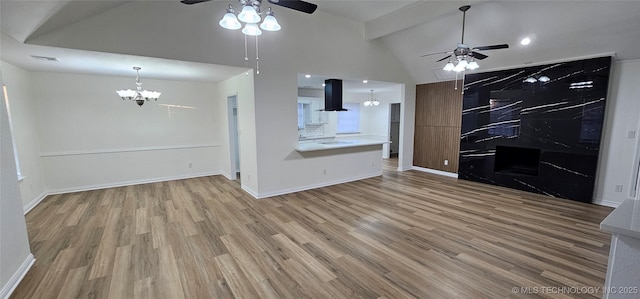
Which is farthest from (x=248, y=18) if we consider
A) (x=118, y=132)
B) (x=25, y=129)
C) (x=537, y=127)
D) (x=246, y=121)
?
(x=537, y=127)

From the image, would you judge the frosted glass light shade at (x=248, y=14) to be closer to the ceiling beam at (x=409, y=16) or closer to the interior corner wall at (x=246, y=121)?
the interior corner wall at (x=246, y=121)

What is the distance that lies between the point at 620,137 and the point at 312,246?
18.0 feet

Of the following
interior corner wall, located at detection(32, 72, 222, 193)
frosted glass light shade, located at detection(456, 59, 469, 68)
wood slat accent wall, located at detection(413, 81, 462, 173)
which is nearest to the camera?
frosted glass light shade, located at detection(456, 59, 469, 68)

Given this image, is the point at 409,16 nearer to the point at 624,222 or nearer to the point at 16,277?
the point at 624,222

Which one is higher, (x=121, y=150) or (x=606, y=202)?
(x=121, y=150)

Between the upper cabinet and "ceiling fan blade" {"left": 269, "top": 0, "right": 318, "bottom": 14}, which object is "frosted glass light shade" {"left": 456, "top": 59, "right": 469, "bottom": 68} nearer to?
"ceiling fan blade" {"left": 269, "top": 0, "right": 318, "bottom": 14}

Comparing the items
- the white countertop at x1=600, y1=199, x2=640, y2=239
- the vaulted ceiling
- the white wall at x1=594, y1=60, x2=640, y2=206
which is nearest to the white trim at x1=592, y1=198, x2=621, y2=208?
the white wall at x1=594, y1=60, x2=640, y2=206

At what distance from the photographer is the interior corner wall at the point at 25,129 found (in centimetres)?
400

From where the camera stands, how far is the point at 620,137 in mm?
4324

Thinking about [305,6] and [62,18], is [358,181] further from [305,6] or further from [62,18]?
[62,18]

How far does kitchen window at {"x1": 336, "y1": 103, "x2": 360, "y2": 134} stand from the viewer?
960cm

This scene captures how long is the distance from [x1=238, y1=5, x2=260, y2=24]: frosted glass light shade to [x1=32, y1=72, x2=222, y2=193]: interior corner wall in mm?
4724

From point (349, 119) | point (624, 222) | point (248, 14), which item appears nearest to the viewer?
point (624, 222)

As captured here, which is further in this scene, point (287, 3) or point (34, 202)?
point (34, 202)
